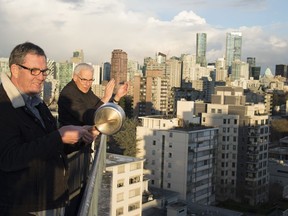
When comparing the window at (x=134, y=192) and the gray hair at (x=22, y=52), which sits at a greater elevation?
the gray hair at (x=22, y=52)

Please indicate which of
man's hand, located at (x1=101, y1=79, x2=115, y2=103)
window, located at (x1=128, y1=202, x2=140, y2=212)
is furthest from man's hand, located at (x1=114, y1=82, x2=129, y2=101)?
window, located at (x1=128, y1=202, x2=140, y2=212)

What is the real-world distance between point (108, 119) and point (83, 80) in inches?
55.9

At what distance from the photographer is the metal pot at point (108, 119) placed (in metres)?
1.78

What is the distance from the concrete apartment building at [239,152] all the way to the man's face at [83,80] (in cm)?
2365

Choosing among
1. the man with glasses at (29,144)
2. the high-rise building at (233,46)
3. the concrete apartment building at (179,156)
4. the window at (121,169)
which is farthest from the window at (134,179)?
the high-rise building at (233,46)

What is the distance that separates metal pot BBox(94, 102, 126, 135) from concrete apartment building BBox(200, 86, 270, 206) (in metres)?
24.9

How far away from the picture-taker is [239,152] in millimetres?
26594

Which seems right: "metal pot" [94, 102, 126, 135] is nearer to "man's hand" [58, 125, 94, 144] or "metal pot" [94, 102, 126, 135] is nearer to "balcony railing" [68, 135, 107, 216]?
"man's hand" [58, 125, 94, 144]

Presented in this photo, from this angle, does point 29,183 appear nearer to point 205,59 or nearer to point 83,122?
point 83,122

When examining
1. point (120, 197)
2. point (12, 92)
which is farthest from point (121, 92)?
point (120, 197)

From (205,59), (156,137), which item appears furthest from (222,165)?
(205,59)

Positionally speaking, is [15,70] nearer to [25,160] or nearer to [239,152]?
[25,160]

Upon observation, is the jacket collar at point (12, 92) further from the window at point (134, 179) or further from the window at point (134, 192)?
the window at point (134, 192)

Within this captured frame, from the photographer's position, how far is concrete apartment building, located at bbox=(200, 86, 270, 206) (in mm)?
26062
